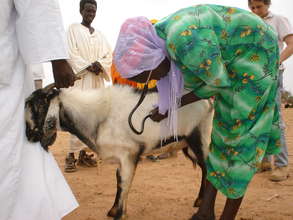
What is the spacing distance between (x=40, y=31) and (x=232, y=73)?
5.13 ft

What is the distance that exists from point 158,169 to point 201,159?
7.15 feet

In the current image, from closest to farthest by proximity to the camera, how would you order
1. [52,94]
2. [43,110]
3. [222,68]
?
1. [222,68]
2. [43,110]
3. [52,94]

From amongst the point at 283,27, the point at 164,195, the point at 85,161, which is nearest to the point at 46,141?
the point at 164,195

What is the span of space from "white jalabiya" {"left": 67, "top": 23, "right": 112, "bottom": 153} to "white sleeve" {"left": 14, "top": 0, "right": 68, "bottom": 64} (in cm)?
383

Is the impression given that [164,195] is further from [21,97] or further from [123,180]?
[21,97]

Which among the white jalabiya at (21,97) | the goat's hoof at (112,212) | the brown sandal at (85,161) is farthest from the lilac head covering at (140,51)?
the brown sandal at (85,161)

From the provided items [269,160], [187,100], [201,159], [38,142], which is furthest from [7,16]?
[269,160]

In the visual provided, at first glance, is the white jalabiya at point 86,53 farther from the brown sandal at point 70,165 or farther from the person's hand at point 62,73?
→ the person's hand at point 62,73

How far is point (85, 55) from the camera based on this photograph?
6102 millimetres

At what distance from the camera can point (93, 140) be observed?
12.8 ft

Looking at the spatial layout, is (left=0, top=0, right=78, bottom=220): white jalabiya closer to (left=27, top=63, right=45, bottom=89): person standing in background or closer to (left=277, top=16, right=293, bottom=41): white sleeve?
(left=27, top=63, right=45, bottom=89): person standing in background

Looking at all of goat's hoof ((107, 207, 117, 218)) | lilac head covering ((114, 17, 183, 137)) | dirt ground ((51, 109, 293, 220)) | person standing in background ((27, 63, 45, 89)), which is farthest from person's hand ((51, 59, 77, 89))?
dirt ground ((51, 109, 293, 220))

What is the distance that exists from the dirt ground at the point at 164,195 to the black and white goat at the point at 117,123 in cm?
44

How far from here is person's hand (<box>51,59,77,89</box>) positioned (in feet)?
7.13
